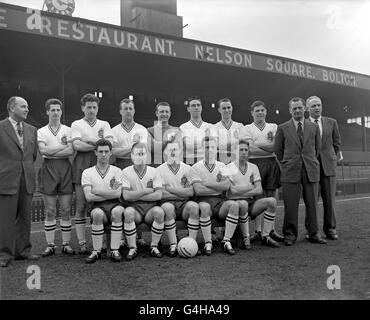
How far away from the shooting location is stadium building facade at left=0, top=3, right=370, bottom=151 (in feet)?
36.0

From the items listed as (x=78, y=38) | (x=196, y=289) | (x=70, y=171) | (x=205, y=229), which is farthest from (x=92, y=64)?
(x=196, y=289)

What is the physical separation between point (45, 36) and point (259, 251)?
8.64 m

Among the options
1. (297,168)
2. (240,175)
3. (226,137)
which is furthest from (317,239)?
(226,137)

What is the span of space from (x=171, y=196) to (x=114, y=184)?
0.67 metres

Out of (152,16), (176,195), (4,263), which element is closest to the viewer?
(4,263)

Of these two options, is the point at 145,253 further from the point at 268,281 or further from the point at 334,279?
the point at 334,279

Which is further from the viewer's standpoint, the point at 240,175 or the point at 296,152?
the point at 296,152

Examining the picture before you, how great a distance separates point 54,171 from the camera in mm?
4566

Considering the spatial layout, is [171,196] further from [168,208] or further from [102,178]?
[102,178]

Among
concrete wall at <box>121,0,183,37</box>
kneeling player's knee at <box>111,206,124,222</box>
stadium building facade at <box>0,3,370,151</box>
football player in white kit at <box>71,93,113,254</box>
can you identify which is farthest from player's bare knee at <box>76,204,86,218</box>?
concrete wall at <box>121,0,183,37</box>

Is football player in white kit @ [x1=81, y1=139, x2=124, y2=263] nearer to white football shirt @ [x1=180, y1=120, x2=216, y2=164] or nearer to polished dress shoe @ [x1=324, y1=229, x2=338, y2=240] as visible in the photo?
white football shirt @ [x1=180, y1=120, x2=216, y2=164]

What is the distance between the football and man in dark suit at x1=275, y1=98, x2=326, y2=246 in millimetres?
1304

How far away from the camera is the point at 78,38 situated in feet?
35.5

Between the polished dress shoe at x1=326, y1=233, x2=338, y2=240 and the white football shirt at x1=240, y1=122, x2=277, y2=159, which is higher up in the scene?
the white football shirt at x1=240, y1=122, x2=277, y2=159
